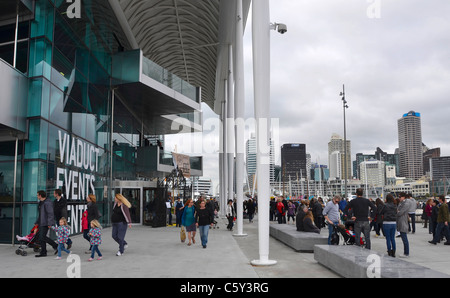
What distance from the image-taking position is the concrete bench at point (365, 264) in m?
5.98

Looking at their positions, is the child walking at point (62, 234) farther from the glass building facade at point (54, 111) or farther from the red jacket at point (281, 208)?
the red jacket at point (281, 208)

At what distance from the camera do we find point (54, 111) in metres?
14.2

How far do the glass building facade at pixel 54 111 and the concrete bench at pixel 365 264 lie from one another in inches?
375

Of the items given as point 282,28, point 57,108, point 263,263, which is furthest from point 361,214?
point 57,108

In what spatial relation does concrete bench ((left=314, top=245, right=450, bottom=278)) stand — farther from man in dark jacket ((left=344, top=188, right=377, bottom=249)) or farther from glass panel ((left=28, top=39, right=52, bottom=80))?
glass panel ((left=28, top=39, right=52, bottom=80))

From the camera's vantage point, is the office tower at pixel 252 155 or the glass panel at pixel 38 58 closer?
the glass panel at pixel 38 58

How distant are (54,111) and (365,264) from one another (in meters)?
11.9

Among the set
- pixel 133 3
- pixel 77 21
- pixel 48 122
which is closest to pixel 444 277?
pixel 48 122

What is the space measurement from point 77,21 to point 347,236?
13.6 m

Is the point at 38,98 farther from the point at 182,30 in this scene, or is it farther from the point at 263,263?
the point at 182,30

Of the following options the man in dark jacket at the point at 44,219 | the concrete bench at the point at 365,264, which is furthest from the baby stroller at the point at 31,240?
the concrete bench at the point at 365,264

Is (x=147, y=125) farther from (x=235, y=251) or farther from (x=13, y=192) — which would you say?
(x=235, y=251)

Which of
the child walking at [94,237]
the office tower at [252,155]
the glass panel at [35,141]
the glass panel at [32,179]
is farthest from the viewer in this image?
the office tower at [252,155]

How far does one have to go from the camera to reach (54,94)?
14.2 meters
